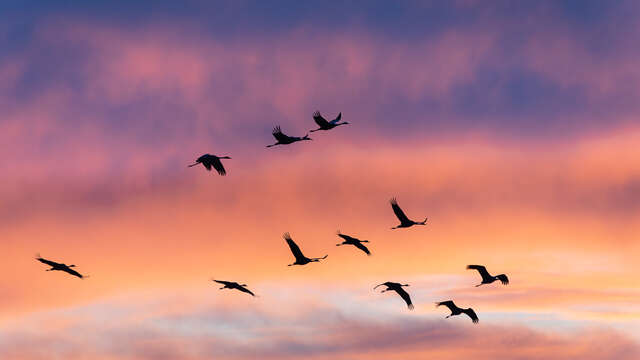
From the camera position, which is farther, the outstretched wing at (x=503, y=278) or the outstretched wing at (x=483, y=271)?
the outstretched wing at (x=503, y=278)

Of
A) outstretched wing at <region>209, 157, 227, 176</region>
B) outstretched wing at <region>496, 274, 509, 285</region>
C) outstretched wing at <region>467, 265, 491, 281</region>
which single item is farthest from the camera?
outstretched wing at <region>496, 274, 509, 285</region>

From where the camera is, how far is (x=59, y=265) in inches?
2852

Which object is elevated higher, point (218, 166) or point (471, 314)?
point (218, 166)

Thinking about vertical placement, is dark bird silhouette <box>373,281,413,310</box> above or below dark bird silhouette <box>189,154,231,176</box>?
below

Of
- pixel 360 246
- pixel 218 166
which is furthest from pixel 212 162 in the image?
pixel 360 246

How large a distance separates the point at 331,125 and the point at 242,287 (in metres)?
14.0

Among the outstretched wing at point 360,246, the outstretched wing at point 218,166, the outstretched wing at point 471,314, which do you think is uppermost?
the outstretched wing at point 218,166

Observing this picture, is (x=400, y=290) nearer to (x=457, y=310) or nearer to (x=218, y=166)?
(x=457, y=310)

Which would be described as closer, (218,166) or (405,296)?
(218,166)

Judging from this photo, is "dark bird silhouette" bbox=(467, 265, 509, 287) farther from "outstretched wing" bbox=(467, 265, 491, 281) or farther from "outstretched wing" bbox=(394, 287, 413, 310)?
"outstretched wing" bbox=(394, 287, 413, 310)

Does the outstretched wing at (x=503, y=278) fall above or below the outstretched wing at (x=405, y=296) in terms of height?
above

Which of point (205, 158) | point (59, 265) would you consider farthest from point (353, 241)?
point (59, 265)

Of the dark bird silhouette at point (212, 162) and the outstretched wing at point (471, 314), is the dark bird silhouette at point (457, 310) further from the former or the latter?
the dark bird silhouette at point (212, 162)

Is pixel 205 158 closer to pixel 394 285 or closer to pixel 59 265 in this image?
Answer: pixel 59 265
